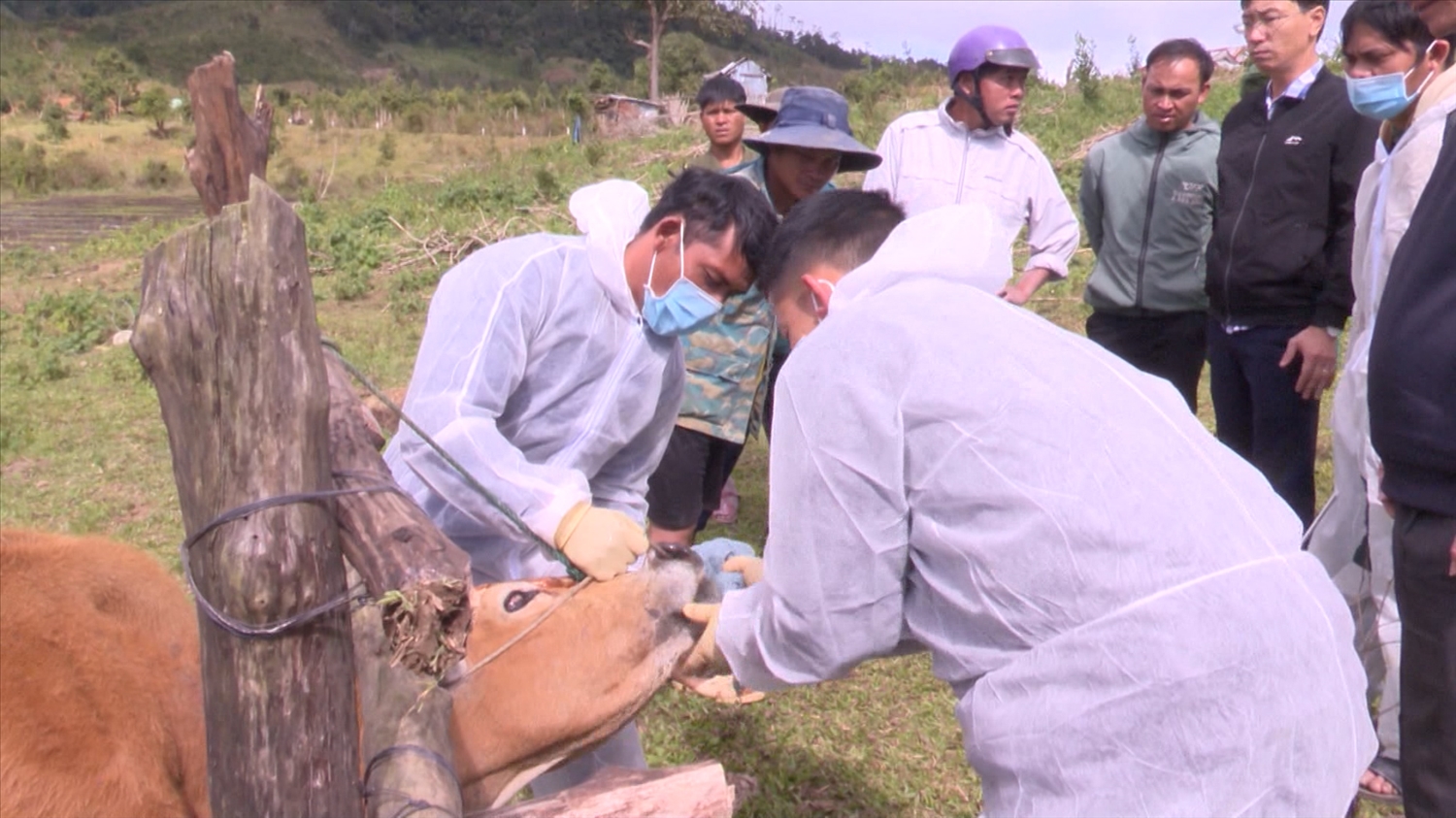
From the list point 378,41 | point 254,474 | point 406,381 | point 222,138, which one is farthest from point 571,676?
point 378,41

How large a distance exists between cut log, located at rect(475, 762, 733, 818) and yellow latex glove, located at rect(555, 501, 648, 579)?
0.44 meters

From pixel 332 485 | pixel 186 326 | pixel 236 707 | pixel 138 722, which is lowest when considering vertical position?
pixel 138 722

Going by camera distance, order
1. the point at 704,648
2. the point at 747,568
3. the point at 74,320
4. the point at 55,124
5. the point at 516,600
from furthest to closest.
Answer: the point at 55,124, the point at 74,320, the point at 747,568, the point at 516,600, the point at 704,648

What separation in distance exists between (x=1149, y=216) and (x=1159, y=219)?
4cm

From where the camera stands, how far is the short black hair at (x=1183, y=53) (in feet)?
16.0

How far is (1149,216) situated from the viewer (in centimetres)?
509

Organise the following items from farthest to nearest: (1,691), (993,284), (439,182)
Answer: (439,182) < (1,691) < (993,284)

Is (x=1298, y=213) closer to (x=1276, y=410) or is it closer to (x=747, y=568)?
(x=1276, y=410)

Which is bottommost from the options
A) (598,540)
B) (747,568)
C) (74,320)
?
(74,320)

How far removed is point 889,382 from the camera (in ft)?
6.24

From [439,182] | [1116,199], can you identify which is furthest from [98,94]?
[1116,199]

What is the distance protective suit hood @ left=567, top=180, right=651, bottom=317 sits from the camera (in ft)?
9.81

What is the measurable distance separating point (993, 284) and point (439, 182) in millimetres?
15078

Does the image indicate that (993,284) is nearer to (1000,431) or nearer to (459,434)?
(1000,431)
